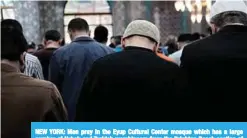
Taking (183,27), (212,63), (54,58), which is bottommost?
(183,27)

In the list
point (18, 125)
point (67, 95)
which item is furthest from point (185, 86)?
point (67, 95)

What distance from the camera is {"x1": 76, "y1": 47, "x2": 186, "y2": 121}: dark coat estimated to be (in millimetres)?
2398

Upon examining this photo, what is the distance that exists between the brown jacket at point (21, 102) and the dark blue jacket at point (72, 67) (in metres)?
1.97

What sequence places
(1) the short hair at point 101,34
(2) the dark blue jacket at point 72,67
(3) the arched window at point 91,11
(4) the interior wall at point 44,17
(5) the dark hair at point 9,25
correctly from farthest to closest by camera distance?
(3) the arched window at point 91,11
(4) the interior wall at point 44,17
(1) the short hair at point 101,34
(2) the dark blue jacket at point 72,67
(5) the dark hair at point 9,25

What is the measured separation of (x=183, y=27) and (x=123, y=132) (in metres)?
16.8

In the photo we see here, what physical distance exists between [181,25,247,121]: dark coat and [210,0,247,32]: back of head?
90mm

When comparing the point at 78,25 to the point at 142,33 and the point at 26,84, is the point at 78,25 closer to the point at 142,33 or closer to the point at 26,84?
the point at 142,33

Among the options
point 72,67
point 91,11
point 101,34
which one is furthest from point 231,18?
point 91,11

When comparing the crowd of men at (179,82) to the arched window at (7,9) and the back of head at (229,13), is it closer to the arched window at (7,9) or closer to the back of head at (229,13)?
the back of head at (229,13)

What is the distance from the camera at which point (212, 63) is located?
94.8 inches

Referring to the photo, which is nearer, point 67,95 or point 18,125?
point 18,125

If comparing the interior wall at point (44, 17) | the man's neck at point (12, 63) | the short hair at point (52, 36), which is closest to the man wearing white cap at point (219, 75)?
the man's neck at point (12, 63)

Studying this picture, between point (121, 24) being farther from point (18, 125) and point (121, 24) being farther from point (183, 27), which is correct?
point (18, 125)

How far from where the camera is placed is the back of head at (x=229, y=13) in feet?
8.18
